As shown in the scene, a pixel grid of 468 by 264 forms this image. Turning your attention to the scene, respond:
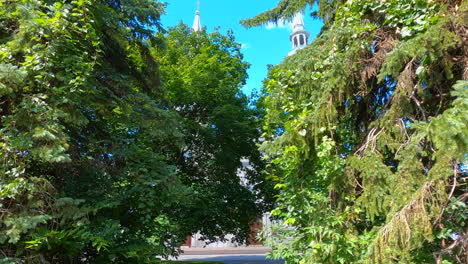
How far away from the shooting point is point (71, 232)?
4.28 m

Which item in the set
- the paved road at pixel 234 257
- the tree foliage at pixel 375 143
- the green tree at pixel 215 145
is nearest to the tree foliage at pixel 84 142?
the green tree at pixel 215 145

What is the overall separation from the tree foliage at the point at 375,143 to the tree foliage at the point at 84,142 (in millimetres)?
2490

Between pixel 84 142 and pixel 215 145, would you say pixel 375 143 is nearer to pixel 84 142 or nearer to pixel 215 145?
pixel 84 142

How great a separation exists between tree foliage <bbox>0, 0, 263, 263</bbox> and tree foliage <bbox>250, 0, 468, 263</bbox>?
249 centimetres

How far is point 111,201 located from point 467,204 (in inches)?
183

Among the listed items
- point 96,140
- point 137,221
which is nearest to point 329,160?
point 137,221

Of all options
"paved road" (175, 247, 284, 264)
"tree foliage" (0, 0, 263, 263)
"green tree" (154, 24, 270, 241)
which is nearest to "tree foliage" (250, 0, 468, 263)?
"tree foliage" (0, 0, 263, 263)

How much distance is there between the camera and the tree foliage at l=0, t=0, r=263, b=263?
4.16 metres

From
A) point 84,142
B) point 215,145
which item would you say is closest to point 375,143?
point 84,142

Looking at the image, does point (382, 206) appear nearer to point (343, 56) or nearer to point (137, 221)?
point (343, 56)

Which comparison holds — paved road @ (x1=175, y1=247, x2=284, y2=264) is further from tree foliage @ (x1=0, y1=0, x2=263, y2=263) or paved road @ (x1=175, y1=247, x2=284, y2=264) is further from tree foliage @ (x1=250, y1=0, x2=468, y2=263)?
tree foliage @ (x1=250, y1=0, x2=468, y2=263)

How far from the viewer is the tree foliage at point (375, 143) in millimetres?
3066

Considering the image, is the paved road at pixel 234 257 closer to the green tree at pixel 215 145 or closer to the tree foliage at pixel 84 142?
the green tree at pixel 215 145

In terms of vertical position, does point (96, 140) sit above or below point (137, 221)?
above
